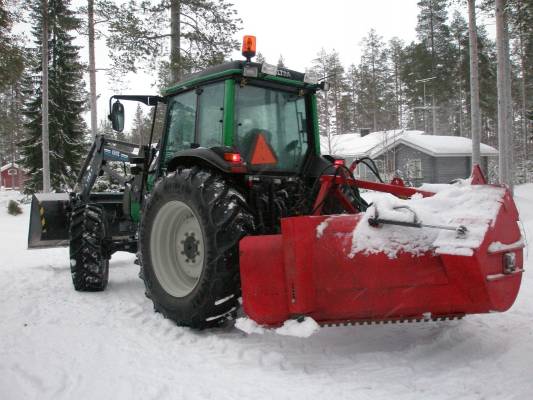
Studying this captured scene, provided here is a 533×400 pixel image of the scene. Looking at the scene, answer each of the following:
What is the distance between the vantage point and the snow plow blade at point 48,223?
6762mm

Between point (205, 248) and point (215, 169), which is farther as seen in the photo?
point (215, 169)

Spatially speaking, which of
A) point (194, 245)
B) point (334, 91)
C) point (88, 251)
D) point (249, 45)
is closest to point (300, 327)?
point (194, 245)

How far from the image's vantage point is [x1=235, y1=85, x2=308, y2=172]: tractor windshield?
4527 mm

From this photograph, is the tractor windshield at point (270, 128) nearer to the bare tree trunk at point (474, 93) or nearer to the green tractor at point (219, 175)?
the green tractor at point (219, 175)

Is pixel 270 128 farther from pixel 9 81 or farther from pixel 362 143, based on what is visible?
pixel 362 143

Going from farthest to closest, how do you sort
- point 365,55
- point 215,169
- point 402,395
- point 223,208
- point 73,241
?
point 365,55 < point 73,241 < point 215,169 < point 223,208 < point 402,395

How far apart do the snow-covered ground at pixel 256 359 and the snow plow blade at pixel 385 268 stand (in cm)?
34

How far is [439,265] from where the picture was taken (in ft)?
10.1

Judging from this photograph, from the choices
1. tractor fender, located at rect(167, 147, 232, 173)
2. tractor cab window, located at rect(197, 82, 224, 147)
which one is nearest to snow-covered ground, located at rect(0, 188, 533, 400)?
tractor fender, located at rect(167, 147, 232, 173)

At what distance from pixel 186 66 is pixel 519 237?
45.4 feet

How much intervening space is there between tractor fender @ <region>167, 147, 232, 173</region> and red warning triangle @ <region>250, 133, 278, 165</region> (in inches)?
18.6

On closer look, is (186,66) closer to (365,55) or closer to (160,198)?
(160,198)

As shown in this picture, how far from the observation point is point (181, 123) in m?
5.17

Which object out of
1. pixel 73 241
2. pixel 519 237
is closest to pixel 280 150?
pixel 519 237
